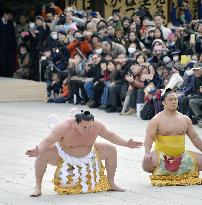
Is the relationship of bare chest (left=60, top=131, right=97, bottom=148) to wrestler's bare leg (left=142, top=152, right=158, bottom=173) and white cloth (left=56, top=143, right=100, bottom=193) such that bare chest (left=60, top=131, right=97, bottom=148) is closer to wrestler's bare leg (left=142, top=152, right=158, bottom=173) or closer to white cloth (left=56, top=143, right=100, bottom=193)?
white cloth (left=56, top=143, right=100, bottom=193)

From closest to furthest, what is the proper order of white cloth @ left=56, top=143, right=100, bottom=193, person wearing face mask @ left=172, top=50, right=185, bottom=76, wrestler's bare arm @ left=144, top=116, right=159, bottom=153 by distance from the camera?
1. white cloth @ left=56, top=143, right=100, bottom=193
2. wrestler's bare arm @ left=144, top=116, right=159, bottom=153
3. person wearing face mask @ left=172, top=50, right=185, bottom=76

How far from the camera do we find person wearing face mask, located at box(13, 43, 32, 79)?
19188mm

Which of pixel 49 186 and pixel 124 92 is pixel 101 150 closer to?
pixel 49 186

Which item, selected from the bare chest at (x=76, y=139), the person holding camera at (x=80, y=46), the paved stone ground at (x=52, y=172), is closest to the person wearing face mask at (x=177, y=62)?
the paved stone ground at (x=52, y=172)

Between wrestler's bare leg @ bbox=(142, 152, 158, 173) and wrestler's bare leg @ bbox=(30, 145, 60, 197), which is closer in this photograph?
wrestler's bare leg @ bbox=(30, 145, 60, 197)

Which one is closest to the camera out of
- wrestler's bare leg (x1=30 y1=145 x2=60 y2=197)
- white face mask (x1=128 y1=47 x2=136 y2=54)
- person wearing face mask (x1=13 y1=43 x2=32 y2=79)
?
wrestler's bare leg (x1=30 y1=145 x2=60 y2=197)

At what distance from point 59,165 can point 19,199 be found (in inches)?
19.3

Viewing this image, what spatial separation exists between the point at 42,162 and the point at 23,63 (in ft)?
38.1

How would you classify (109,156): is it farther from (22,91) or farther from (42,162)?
(22,91)

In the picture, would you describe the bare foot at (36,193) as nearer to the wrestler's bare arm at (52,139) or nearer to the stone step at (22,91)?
the wrestler's bare arm at (52,139)

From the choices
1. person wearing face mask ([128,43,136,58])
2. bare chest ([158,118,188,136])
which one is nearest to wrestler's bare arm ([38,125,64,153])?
bare chest ([158,118,188,136])

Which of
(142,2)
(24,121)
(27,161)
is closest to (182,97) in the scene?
(24,121)

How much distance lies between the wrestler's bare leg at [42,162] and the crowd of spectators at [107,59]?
5739 mm

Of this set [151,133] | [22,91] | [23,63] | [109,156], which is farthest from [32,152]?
[23,63]
